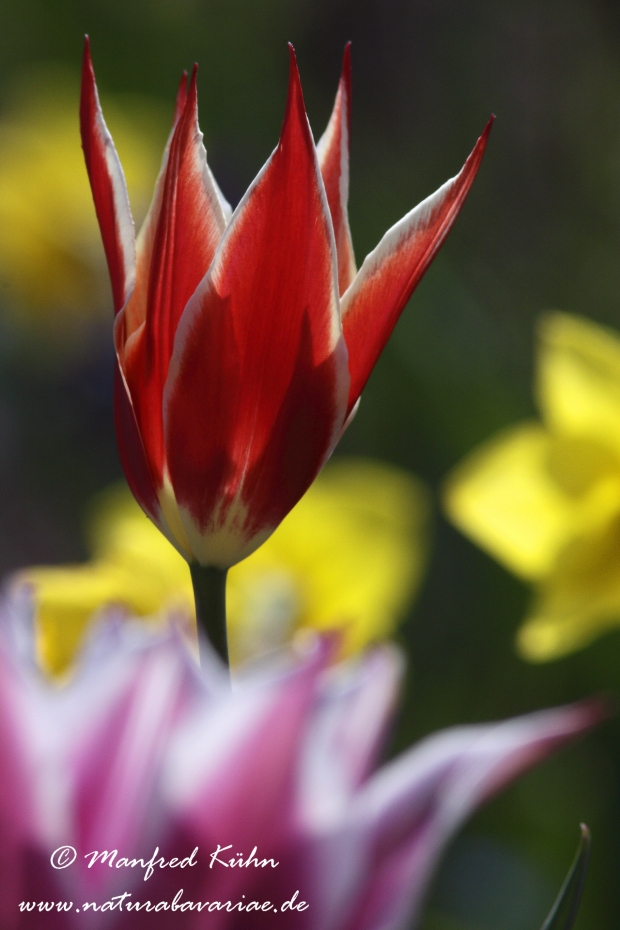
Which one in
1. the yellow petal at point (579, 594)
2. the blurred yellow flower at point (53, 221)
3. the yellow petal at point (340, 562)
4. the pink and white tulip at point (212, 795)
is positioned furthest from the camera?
the blurred yellow flower at point (53, 221)

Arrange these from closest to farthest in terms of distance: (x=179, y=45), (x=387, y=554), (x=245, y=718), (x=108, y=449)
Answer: (x=245, y=718), (x=387, y=554), (x=108, y=449), (x=179, y=45)

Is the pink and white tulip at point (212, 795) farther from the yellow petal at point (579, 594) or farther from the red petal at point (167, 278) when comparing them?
the yellow petal at point (579, 594)

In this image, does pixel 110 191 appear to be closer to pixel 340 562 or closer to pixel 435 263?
pixel 340 562

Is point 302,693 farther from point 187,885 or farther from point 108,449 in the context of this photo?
point 108,449

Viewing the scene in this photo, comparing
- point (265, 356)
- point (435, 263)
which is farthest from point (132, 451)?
point (435, 263)

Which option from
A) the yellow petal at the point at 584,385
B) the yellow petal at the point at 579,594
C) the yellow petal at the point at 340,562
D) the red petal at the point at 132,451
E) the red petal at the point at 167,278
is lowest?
the yellow petal at the point at 340,562

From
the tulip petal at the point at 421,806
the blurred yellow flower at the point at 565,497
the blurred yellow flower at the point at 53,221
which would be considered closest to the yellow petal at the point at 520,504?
the blurred yellow flower at the point at 565,497

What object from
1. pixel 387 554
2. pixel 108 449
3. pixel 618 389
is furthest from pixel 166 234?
pixel 108 449

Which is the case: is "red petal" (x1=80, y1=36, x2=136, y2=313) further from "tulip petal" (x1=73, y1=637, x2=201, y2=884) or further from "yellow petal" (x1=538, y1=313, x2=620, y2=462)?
"yellow petal" (x1=538, y1=313, x2=620, y2=462)
